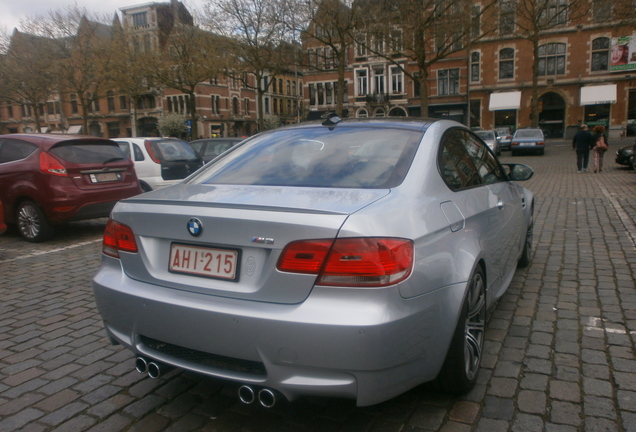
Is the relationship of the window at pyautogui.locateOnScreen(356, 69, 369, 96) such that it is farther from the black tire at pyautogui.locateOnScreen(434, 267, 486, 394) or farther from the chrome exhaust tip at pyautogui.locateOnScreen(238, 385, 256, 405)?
the chrome exhaust tip at pyautogui.locateOnScreen(238, 385, 256, 405)

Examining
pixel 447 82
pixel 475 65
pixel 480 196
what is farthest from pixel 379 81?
pixel 480 196

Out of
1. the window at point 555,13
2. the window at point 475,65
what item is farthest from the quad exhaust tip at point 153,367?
the window at point 475,65

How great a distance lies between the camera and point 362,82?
56438 mm

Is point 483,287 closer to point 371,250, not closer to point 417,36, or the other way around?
point 371,250

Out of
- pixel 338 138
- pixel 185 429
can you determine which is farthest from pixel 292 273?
pixel 338 138

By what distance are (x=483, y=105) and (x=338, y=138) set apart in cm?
5051

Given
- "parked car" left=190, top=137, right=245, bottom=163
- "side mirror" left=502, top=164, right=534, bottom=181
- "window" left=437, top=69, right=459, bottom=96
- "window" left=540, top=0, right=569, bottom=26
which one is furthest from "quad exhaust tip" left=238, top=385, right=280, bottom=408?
"window" left=437, top=69, right=459, bottom=96

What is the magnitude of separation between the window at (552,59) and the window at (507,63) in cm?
260

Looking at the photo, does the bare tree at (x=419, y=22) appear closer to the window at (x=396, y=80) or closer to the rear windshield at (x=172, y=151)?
the rear windshield at (x=172, y=151)

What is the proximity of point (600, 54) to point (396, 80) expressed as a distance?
19.5 metres

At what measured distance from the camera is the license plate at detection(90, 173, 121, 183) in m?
7.61

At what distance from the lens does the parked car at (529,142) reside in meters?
28.4

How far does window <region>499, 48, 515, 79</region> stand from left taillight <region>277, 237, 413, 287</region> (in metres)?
51.9

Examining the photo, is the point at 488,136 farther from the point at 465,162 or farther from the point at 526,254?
the point at 465,162
